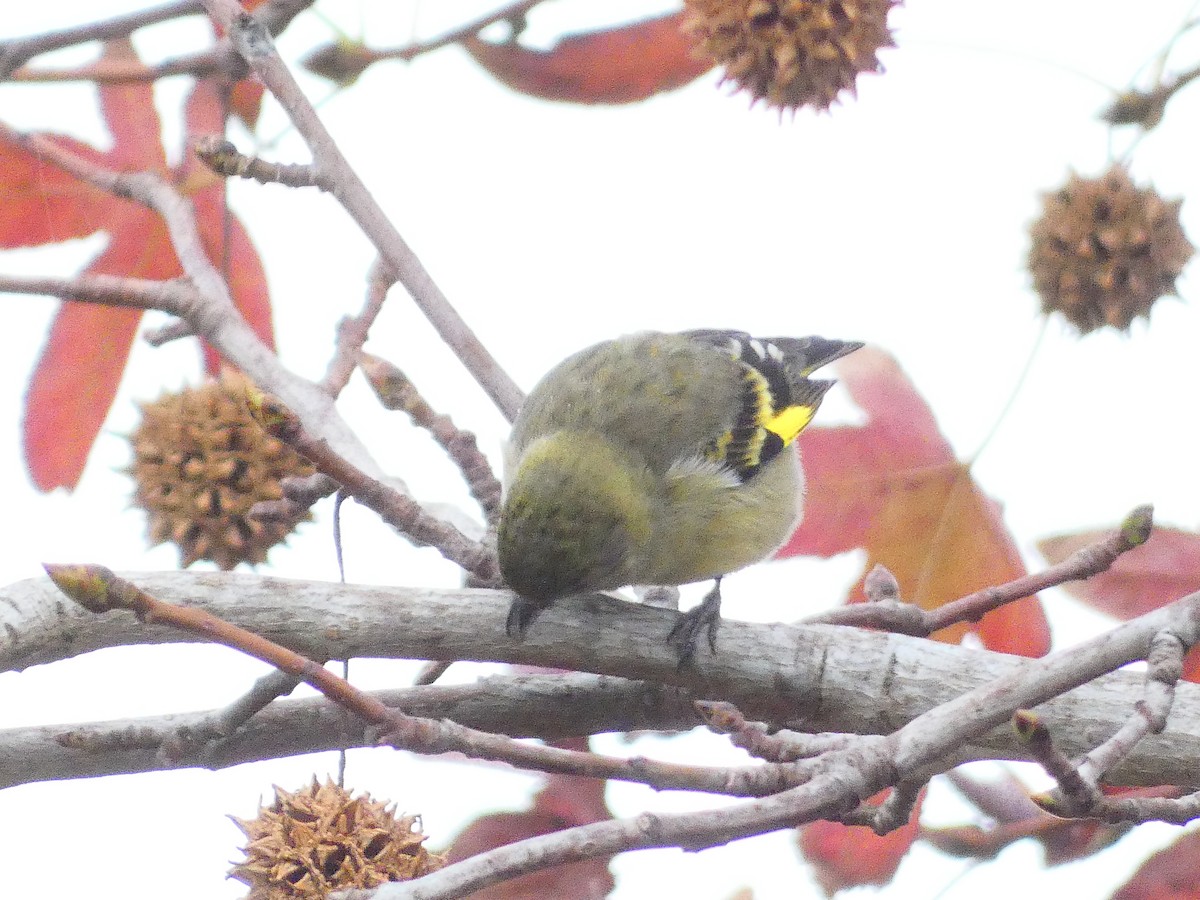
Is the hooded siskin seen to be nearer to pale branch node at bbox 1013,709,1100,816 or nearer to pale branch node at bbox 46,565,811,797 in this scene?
pale branch node at bbox 46,565,811,797

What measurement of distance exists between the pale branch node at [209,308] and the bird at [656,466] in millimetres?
460

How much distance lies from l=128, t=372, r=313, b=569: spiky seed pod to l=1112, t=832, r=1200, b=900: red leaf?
6.70 feet

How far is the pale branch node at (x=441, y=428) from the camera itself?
9.48 ft

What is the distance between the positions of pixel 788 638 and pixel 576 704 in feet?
1.46

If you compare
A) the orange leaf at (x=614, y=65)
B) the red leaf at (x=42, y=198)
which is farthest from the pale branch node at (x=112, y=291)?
the orange leaf at (x=614, y=65)

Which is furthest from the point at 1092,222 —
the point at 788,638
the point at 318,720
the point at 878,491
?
the point at 318,720

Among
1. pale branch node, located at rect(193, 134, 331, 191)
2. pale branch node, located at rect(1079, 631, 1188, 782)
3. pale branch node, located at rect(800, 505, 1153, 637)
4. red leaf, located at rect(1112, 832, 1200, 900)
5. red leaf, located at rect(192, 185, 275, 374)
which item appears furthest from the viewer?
red leaf, located at rect(192, 185, 275, 374)

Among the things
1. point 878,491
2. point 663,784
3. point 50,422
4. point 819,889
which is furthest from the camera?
point 50,422

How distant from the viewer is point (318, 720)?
264 cm

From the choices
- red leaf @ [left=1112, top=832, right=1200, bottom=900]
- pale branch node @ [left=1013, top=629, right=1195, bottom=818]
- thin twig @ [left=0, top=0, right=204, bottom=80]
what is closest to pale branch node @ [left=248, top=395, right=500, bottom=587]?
pale branch node @ [left=1013, top=629, right=1195, bottom=818]

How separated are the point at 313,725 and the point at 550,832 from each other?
480mm

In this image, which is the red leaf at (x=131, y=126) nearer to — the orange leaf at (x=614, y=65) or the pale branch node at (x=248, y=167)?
the pale branch node at (x=248, y=167)

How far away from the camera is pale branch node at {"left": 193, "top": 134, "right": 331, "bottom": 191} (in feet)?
9.90

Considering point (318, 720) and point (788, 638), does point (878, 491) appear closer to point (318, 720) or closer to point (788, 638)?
point (788, 638)
